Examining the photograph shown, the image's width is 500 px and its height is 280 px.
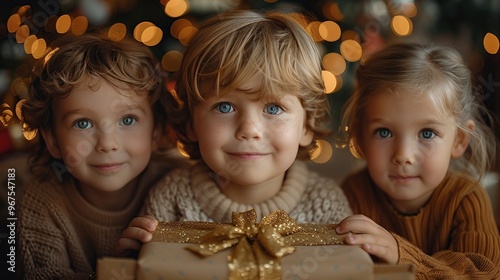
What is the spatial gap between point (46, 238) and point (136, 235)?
30cm

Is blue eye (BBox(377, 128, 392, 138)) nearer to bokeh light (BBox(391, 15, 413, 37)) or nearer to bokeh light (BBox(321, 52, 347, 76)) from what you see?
bokeh light (BBox(321, 52, 347, 76))

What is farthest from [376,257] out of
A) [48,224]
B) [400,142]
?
[48,224]

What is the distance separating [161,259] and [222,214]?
0.27 m

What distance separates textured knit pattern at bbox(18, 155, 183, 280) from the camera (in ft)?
3.65

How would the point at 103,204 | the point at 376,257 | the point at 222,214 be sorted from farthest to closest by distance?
1. the point at 103,204
2. the point at 222,214
3. the point at 376,257

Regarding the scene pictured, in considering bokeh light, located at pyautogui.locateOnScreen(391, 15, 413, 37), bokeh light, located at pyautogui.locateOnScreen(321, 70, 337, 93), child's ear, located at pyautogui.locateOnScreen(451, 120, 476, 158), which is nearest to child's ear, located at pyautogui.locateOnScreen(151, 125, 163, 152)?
child's ear, located at pyautogui.locateOnScreen(451, 120, 476, 158)

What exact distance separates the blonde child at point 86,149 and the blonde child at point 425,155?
438 mm

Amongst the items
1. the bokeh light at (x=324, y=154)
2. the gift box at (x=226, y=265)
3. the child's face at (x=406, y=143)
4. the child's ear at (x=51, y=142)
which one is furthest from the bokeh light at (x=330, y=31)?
the gift box at (x=226, y=265)

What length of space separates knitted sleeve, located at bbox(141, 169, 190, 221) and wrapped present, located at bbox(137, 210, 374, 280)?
0.17 m

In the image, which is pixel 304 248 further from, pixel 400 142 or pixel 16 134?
pixel 16 134

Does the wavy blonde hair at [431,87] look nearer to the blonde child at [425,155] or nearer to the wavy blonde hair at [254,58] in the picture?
the blonde child at [425,155]

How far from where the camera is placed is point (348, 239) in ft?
2.88

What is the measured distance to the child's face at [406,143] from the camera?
1.06m

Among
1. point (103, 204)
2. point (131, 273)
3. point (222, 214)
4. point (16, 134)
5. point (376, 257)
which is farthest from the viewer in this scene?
point (16, 134)
